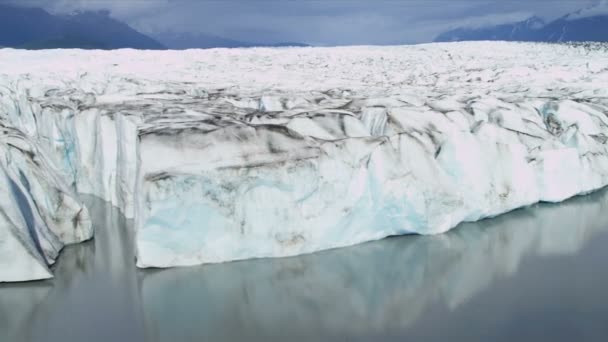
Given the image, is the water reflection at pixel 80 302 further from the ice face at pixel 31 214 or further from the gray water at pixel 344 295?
the ice face at pixel 31 214

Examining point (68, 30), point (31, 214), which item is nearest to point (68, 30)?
point (68, 30)

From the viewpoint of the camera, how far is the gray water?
4.84 m

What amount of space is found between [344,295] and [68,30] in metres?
138

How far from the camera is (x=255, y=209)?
6047 mm

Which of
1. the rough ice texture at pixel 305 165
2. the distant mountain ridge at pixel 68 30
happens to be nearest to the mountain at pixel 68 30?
the distant mountain ridge at pixel 68 30

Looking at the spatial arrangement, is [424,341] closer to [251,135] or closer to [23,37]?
Result: [251,135]

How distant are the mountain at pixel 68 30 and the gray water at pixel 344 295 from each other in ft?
306

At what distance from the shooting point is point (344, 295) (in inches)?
218

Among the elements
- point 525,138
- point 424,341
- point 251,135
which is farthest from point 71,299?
point 525,138

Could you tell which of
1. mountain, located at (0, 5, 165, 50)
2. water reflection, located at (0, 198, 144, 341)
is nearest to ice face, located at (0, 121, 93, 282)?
water reflection, located at (0, 198, 144, 341)

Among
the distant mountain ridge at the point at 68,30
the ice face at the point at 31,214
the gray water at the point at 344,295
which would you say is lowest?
the gray water at the point at 344,295

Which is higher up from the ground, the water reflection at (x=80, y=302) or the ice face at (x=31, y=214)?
the ice face at (x=31, y=214)

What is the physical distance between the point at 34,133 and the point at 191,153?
724cm

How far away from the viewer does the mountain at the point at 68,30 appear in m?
106
